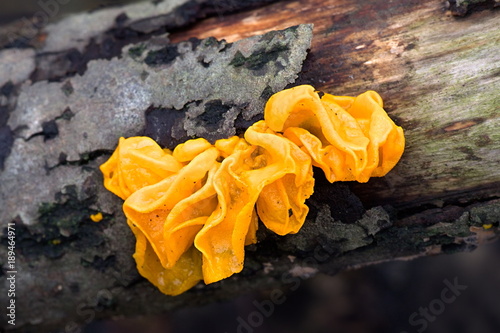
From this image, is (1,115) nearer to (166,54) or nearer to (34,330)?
(166,54)

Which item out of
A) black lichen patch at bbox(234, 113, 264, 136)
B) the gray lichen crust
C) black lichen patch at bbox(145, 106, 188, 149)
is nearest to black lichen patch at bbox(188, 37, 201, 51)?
the gray lichen crust

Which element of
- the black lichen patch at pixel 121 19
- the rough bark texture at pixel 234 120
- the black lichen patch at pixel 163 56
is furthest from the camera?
the black lichen patch at pixel 121 19

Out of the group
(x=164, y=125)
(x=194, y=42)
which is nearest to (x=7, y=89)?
(x=164, y=125)

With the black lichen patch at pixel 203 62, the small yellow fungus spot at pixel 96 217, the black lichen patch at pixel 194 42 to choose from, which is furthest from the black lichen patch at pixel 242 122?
the small yellow fungus spot at pixel 96 217

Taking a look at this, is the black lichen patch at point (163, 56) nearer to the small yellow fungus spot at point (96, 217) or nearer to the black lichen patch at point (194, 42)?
the black lichen patch at point (194, 42)

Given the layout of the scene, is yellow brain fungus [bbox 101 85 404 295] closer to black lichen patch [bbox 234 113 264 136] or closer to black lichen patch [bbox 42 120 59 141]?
black lichen patch [bbox 234 113 264 136]

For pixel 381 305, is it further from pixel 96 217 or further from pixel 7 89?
pixel 7 89
